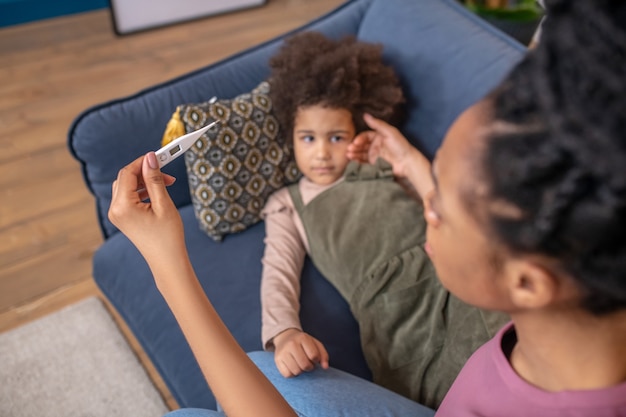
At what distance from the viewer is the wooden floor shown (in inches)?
65.3

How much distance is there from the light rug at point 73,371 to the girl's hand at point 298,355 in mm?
521

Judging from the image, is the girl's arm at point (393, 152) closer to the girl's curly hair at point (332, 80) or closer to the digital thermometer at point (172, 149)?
the girl's curly hair at point (332, 80)

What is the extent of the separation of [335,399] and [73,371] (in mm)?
789

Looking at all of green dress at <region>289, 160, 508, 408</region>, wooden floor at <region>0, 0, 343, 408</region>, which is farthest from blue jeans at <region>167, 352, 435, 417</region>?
wooden floor at <region>0, 0, 343, 408</region>

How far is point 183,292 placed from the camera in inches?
27.2

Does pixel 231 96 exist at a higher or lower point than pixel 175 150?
lower

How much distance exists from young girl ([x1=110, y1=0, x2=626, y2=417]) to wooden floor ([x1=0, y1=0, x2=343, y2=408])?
80cm

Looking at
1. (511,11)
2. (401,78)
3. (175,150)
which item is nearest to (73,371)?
(175,150)

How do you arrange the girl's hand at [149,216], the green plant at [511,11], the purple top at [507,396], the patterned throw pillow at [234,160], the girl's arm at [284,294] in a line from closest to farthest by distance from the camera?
1. the purple top at [507,396]
2. the girl's hand at [149,216]
3. the girl's arm at [284,294]
4. the patterned throw pillow at [234,160]
5. the green plant at [511,11]

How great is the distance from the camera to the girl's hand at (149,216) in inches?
27.0

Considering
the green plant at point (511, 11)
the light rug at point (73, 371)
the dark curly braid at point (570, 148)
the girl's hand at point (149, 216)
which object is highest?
the dark curly braid at point (570, 148)

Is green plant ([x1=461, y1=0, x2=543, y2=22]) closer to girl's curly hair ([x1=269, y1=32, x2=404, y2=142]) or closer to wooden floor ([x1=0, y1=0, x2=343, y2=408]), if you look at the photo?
wooden floor ([x1=0, y1=0, x2=343, y2=408])

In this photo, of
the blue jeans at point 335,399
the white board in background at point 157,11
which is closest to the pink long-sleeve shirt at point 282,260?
the blue jeans at point 335,399

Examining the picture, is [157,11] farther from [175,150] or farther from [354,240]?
[175,150]
